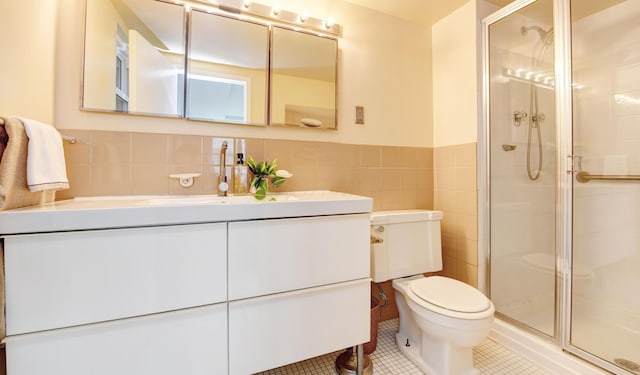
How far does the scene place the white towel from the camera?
920 mm

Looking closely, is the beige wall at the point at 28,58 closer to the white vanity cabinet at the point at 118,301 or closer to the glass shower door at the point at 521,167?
the white vanity cabinet at the point at 118,301

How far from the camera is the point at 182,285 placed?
3.16 feet

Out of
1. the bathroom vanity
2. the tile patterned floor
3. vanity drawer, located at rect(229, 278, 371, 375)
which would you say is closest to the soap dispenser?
the bathroom vanity

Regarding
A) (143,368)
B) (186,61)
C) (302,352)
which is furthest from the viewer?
(186,61)

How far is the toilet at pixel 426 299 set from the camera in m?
1.21

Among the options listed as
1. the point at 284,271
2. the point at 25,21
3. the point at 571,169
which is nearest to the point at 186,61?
the point at 25,21

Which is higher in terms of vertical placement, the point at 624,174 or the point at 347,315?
the point at 624,174

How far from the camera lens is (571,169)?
58.0 inches

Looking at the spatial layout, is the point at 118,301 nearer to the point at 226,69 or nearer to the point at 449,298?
the point at 226,69

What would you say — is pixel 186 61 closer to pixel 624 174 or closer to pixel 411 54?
pixel 411 54

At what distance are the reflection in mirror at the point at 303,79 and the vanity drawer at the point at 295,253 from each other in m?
0.73

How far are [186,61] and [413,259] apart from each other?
166cm

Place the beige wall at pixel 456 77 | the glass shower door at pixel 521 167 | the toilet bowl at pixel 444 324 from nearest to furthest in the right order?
the toilet bowl at pixel 444 324, the glass shower door at pixel 521 167, the beige wall at pixel 456 77

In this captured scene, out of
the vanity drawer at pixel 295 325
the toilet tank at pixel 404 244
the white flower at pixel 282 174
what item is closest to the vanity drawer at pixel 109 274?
the vanity drawer at pixel 295 325
